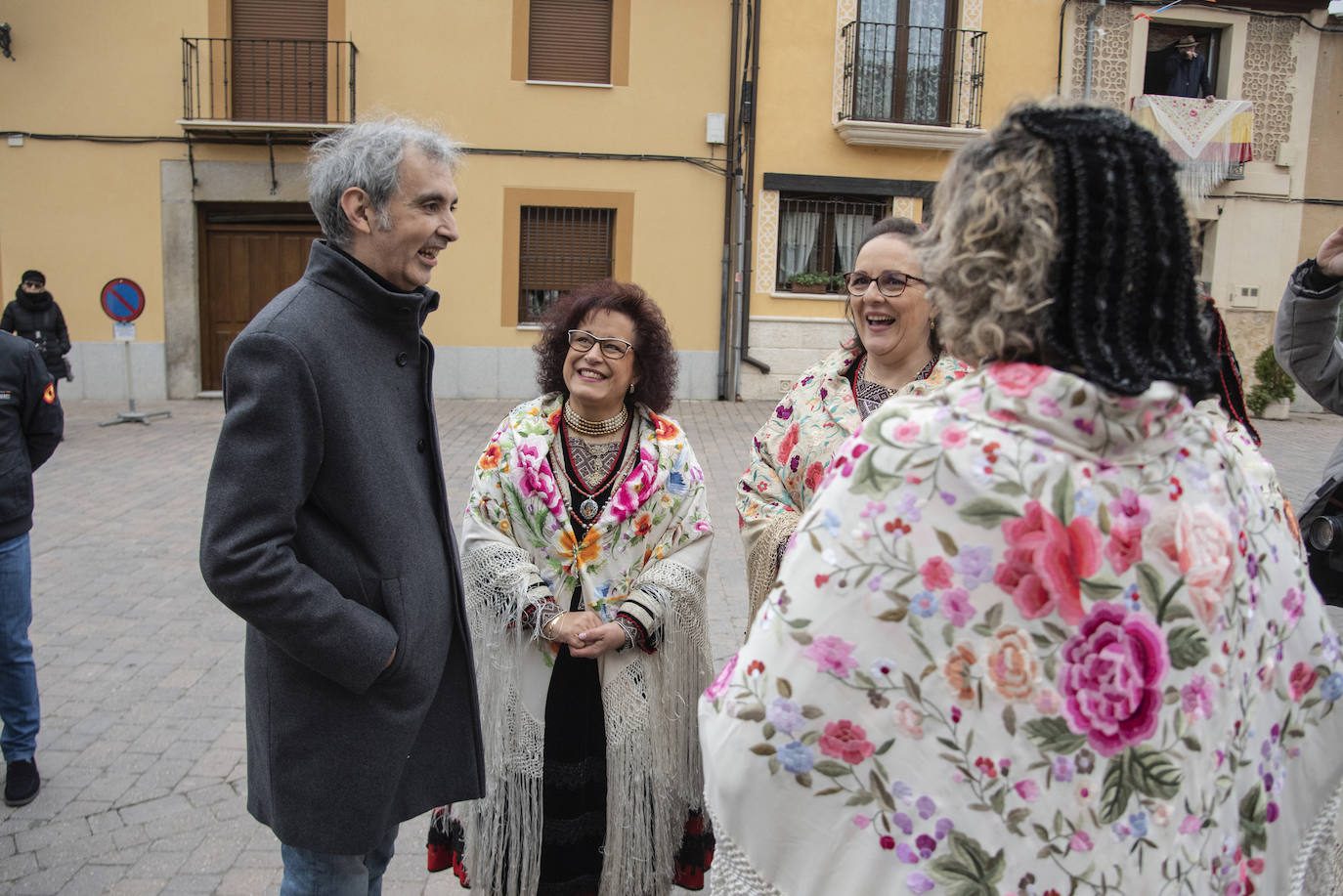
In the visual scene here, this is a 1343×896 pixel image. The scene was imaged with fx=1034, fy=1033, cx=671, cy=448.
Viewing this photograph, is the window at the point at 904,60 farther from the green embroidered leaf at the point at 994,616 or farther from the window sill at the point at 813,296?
the green embroidered leaf at the point at 994,616

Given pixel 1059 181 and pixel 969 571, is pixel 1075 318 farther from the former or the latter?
pixel 969 571

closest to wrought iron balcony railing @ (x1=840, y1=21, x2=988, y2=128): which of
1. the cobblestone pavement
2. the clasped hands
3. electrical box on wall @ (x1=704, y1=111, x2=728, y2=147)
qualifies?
electrical box on wall @ (x1=704, y1=111, x2=728, y2=147)

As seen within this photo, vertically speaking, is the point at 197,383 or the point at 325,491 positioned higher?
the point at 325,491

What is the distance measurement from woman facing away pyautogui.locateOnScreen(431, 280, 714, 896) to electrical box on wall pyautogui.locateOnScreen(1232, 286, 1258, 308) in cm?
1482

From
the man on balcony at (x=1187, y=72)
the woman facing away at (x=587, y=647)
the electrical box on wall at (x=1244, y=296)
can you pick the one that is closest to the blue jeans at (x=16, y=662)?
the woman facing away at (x=587, y=647)

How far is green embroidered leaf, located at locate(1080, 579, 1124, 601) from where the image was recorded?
1.22m

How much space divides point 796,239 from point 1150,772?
45.4 ft

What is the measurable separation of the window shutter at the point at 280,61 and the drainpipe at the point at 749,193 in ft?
18.5

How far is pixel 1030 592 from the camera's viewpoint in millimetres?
1225

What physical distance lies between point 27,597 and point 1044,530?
3.41m

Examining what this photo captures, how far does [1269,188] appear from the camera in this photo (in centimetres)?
1499

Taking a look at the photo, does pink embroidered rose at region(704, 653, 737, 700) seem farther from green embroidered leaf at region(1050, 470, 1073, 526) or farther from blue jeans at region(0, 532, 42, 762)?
blue jeans at region(0, 532, 42, 762)

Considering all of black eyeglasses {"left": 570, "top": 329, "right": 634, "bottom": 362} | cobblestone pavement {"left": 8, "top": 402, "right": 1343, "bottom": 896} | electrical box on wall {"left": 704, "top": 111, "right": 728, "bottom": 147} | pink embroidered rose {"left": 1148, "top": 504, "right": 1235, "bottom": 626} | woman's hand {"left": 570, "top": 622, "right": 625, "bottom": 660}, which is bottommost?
cobblestone pavement {"left": 8, "top": 402, "right": 1343, "bottom": 896}

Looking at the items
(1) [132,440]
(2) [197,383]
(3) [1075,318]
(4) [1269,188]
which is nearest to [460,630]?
(3) [1075,318]
